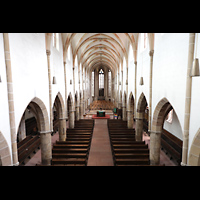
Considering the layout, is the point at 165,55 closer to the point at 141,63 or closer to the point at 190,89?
the point at 190,89

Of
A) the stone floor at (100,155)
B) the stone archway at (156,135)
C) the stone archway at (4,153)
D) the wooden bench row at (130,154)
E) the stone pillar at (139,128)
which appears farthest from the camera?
the stone pillar at (139,128)

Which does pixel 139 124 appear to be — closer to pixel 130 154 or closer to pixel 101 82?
pixel 130 154

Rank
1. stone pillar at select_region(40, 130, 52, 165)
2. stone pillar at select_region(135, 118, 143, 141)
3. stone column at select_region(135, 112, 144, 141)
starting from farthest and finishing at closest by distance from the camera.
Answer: stone pillar at select_region(135, 118, 143, 141) → stone column at select_region(135, 112, 144, 141) → stone pillar at select_region(40, 130, 52, 165)

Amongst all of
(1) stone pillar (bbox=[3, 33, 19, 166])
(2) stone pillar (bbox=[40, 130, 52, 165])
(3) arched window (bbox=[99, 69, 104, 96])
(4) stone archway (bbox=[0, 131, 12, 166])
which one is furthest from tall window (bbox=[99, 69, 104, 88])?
(4) stone archway (bbox=[0, 131, 12, 166])

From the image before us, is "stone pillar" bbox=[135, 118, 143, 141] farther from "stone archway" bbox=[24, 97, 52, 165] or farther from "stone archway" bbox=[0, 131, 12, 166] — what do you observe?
"stone archway" bbox=[0, 131, 12, 166]

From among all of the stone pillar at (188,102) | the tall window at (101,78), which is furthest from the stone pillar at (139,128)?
the tall window at (101,78)

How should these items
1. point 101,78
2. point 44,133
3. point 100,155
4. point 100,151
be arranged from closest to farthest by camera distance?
point 44,133 → point 100,155 → point 100,151 → point 101,78

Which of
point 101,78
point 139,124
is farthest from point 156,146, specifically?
point 101,78

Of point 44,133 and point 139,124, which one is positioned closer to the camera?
point 44,133

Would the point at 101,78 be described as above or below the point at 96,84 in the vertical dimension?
above

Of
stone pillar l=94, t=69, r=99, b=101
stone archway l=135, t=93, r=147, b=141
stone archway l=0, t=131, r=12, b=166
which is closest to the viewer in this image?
stone archway l=0, t=131, r=12, b=166

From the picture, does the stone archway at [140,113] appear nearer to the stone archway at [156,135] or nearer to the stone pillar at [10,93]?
the stone archway at [156,135]

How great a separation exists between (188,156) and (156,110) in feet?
12.3
